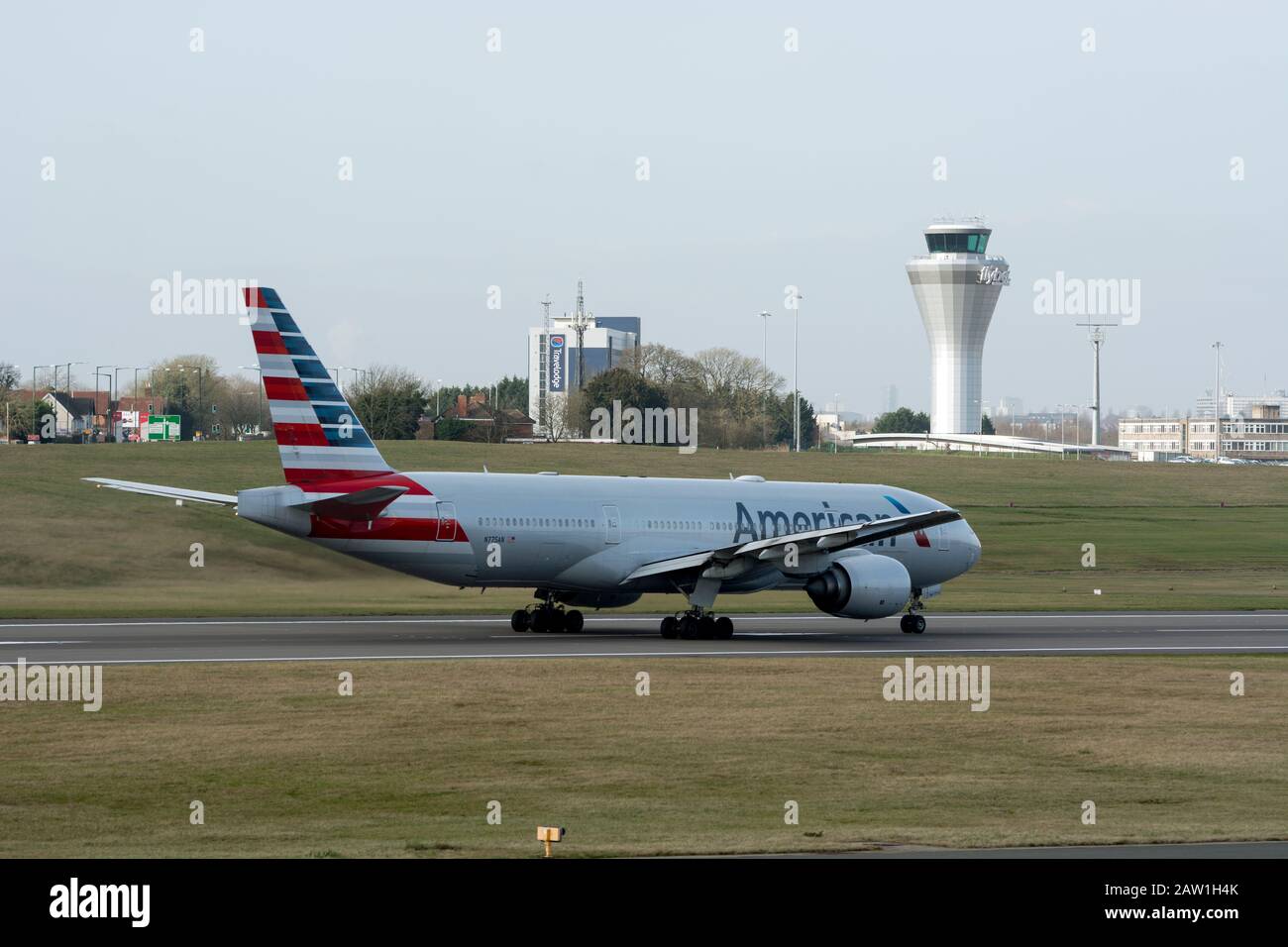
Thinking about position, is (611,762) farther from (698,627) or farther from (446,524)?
(698,627)

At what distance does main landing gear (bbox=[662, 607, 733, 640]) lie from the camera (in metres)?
37.9

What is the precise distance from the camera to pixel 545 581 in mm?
38781

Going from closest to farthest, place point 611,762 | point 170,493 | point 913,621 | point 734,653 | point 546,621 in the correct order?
1. point 611,762
2. point 734,653
3. point 170,493
4. point 546,621
5. point 913,621

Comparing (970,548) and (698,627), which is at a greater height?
(970,548)

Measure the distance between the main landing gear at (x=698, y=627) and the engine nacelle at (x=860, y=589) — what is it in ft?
8.07

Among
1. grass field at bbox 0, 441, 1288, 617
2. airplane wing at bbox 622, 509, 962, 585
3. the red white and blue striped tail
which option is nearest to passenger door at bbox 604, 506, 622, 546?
airplane wing at bbox 622, 509, 962, 585

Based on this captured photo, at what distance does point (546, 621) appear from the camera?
130 feet

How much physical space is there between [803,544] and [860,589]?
180cm

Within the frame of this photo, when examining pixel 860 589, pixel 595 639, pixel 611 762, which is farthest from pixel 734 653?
pixel 611 762

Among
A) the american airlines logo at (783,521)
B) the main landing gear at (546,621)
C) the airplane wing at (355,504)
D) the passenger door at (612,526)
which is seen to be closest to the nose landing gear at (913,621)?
the american airlines logo at (783,521)

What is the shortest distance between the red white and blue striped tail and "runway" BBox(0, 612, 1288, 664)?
12.6 feet

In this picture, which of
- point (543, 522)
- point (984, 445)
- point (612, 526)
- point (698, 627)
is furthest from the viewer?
point (984, 445)

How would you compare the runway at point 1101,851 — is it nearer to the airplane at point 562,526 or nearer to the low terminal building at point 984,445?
the airplane at point 562,526
